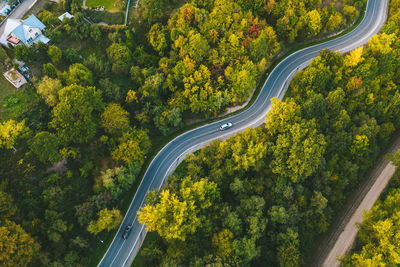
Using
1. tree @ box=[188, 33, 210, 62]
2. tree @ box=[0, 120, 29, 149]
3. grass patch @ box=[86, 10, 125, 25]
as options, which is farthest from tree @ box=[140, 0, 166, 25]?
tree @ box=[0, 120, 29, 149]

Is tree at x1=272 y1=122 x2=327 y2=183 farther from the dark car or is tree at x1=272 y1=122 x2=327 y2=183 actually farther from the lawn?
the lawn

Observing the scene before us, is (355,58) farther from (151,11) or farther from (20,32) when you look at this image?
(20,32)

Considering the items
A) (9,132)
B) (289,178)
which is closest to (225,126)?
(289,178)

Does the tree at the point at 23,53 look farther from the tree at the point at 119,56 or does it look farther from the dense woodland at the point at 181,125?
the tree at the point at 119,56

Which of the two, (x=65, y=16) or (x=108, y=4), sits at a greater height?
(x=108, y=4)

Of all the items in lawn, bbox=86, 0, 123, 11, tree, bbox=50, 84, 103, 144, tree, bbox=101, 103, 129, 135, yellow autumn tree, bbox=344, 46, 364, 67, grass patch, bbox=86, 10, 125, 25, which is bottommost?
tree, bbox=50, 84, 103, 144

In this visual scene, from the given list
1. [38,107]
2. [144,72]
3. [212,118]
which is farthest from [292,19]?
[38,107]

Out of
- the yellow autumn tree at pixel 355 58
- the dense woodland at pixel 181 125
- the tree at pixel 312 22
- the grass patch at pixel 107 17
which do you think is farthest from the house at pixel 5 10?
the yellow autumn tree at pixel 355 58
